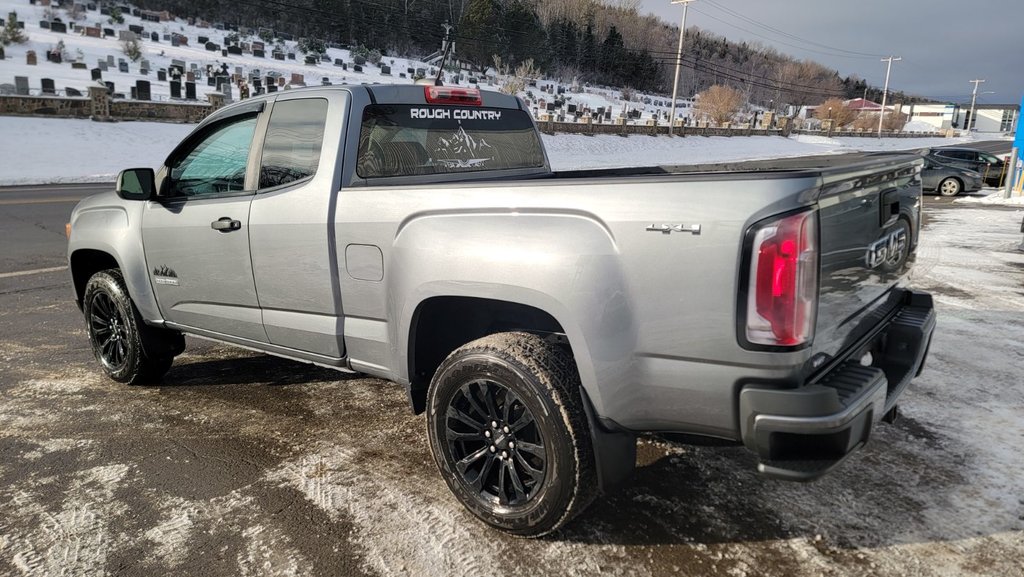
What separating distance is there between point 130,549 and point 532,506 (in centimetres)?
161

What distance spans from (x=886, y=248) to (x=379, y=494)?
245 cm

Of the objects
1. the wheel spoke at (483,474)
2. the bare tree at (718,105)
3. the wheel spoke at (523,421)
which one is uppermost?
the bare tree at (718,105)

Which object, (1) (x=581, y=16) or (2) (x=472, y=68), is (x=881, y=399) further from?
(1) (x=581, y=16)

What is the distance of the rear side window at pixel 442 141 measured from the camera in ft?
10.8

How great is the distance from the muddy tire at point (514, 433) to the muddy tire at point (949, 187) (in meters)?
21.4

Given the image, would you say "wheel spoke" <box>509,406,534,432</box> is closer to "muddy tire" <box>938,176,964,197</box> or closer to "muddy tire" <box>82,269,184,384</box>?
"muddy tire" <box>82,269,184,384</box>

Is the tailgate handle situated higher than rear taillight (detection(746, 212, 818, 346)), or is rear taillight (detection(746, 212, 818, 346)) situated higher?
→ the tailgate handle

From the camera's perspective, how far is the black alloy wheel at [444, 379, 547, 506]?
8.36ft

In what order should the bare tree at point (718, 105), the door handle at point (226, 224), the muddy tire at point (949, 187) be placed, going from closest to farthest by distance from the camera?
the door handle at point (226, 224) < the muddy tire at point (949, 187) < the bare tree at point (718, 105)

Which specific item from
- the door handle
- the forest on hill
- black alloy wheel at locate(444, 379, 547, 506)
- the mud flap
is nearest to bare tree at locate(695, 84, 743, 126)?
the forest on hill

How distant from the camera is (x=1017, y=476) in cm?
Result: 310

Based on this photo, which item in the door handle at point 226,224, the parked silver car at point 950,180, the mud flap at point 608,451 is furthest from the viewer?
the parked silver car at point 950,180

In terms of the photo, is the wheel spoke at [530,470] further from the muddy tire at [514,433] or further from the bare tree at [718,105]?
the bare tree at [718,105]

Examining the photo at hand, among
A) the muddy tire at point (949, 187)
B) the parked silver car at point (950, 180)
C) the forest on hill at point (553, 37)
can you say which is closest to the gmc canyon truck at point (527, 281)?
the parked silver car at point (950, 180)
